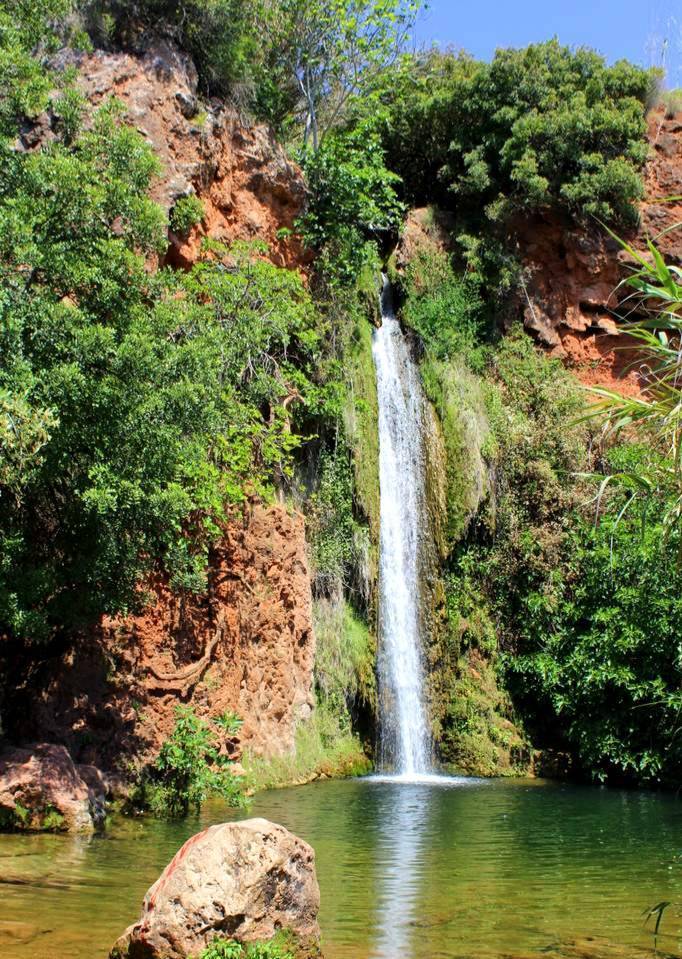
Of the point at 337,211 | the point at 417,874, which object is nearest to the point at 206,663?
the point at 417,874

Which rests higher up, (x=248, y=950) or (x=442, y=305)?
(x=442, y=305)

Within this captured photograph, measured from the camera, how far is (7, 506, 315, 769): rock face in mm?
13406

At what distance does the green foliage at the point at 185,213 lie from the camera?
16625 millimetres

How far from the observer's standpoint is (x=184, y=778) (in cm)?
1316

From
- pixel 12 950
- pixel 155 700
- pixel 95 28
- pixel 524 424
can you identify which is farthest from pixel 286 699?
pixel 95 28

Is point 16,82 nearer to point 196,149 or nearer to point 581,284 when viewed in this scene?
point 196,149

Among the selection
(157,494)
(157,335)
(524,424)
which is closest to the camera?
(157,494)

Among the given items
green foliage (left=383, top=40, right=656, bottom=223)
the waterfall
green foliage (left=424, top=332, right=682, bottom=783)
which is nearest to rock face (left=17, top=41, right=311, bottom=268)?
the waterfall

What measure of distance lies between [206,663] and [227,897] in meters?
9.20

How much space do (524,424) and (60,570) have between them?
1360 centimetres

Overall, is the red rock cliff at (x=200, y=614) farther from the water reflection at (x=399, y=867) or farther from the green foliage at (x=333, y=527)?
the water reflection at (x=399, y=867)

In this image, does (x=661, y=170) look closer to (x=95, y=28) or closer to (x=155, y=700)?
(x=95, y=28)

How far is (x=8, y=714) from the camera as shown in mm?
13203

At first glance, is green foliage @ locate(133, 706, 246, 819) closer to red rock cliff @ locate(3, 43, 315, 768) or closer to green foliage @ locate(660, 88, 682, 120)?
red rock cliff @ locate(3, 43, 315, 768)
